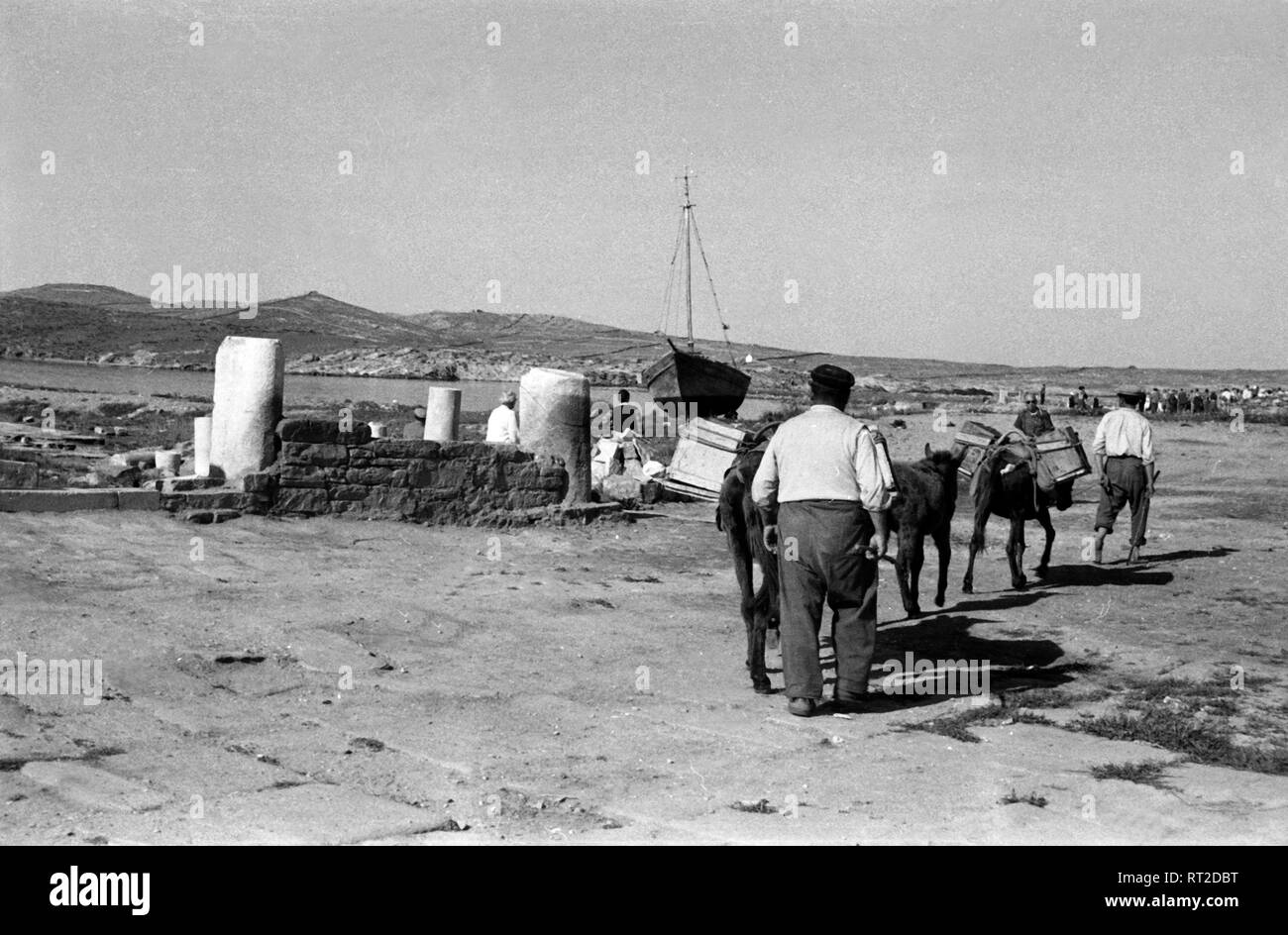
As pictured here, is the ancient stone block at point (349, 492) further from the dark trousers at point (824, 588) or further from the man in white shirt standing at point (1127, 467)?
the man in white shirt standing at point (1127, 467)

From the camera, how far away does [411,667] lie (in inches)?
351

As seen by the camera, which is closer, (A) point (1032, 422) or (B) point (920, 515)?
(B) point (920, 515)

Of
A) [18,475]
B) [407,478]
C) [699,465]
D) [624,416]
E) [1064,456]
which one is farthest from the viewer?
[624,416]

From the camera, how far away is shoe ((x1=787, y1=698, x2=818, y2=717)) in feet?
25.2

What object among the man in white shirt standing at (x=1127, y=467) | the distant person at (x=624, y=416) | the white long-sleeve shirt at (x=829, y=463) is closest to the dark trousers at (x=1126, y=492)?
the man in white shirt standing at (x=1127, y=467)

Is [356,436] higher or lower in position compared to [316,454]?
higher

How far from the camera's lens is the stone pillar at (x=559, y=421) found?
1579 cm

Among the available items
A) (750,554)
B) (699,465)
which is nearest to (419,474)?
(699,465)

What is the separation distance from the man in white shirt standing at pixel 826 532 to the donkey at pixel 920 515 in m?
3.75

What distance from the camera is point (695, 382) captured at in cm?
3153

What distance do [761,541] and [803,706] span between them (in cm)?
134

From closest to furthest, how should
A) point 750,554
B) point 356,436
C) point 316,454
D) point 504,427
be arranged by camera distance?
point 750,554, point 316,454, point 356,436, point 504,427

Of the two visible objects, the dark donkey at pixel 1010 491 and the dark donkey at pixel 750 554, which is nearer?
the dark donkey at pixel 750 554

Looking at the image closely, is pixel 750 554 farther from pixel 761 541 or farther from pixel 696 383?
pixel 696 383
